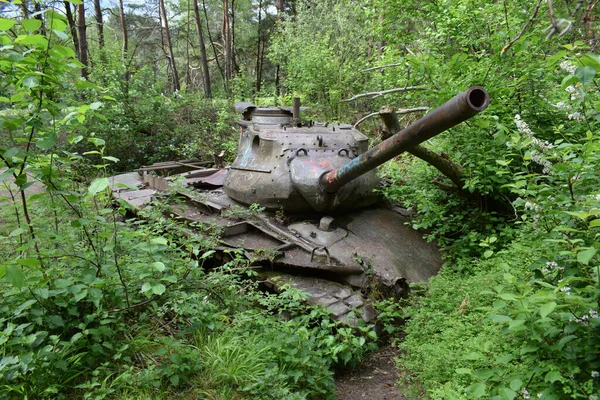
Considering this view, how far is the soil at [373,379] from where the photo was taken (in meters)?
3.99

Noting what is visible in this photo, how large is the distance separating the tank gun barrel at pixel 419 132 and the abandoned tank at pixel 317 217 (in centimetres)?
2

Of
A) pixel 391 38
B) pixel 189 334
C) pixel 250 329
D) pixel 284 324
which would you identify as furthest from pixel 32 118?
pixel 391 38

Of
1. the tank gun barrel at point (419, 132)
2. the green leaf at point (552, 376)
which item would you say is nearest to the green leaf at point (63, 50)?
the tank gun barrel at point (419, 132)

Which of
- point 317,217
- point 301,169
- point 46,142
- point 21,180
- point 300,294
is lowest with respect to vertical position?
point 300,294

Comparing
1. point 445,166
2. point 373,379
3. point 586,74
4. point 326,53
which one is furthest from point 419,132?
point 326,53

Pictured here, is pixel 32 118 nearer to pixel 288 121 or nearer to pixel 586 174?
pixel 586 174

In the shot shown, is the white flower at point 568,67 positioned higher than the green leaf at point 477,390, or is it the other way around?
the white flower at point 568,67

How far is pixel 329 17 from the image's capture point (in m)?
16.0

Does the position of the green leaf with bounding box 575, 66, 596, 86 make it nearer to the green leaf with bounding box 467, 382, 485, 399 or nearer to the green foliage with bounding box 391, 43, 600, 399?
the green foliage with bounding box 391, 43, 600, 399

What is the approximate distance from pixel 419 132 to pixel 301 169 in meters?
2.23

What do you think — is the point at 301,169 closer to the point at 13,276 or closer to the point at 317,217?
the point at 317,217

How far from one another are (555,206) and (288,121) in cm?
475

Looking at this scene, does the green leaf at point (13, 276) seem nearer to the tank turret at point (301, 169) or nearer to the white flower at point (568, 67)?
the tank turret at point (301, 169)

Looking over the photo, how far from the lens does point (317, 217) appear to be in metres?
6.03
